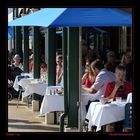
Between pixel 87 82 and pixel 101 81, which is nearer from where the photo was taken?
pixel 101 81

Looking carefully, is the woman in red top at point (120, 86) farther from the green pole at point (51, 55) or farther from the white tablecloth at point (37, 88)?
the white tablecloth at point (37, 88)

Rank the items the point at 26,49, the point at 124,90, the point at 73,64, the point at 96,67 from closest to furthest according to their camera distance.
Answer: the point at 124,90 < the point at 73,64 < the point at 96,67 < the point at 26,49

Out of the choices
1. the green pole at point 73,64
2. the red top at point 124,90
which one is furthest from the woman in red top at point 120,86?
the green pole at point 73,64

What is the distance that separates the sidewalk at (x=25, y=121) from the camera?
8133 mm

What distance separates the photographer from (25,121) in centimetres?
929

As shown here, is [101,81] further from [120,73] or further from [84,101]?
[120,73]

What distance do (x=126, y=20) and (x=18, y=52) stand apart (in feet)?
29.8

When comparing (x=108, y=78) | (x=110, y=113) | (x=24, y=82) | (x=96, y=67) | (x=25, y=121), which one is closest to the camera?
(x=110, y=113)

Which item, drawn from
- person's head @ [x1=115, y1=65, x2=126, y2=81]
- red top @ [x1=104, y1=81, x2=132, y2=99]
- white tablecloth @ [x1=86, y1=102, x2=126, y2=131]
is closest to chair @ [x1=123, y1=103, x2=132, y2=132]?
white tablecloth @ [x1=86, y1=102, x2=126, y2=131]

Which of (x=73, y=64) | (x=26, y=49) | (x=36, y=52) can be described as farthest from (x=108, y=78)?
(x=26, y=49)

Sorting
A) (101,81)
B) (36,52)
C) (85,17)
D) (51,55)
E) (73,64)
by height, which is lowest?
(101,81)

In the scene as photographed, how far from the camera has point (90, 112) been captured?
6.98m

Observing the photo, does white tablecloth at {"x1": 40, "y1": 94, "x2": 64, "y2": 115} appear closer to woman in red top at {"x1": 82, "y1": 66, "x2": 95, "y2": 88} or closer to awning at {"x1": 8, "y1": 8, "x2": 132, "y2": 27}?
woman in red top at {"x1": 82, "y1": 66, "x2": 95, "y2": 88}

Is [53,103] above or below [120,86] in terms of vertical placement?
below
